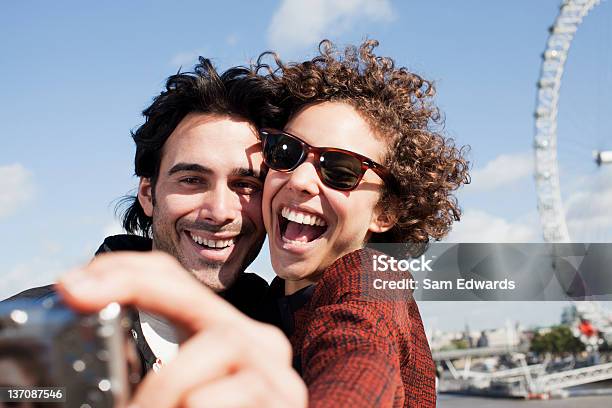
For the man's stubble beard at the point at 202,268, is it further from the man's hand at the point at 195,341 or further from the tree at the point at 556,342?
the tree at the point at 556,342

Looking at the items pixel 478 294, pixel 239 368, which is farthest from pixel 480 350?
pixel 239 368

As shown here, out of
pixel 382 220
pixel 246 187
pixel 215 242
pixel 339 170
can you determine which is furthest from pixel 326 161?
pixel 215 242

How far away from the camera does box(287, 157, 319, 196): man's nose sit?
2055mm

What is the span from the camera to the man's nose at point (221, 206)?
8.38ft

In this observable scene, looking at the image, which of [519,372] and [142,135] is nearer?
[142,135]

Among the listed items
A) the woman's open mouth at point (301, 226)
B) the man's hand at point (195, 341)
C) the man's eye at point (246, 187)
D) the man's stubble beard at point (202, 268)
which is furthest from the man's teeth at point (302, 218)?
the man's hand at point (195, 341)

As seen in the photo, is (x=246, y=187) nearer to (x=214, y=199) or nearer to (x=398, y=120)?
(x=214, y=199)

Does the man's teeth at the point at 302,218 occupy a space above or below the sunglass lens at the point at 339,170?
below

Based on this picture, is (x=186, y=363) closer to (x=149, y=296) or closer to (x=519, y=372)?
(x=149, y=296)

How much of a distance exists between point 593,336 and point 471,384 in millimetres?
12844

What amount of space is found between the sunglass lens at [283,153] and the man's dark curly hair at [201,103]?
392mm

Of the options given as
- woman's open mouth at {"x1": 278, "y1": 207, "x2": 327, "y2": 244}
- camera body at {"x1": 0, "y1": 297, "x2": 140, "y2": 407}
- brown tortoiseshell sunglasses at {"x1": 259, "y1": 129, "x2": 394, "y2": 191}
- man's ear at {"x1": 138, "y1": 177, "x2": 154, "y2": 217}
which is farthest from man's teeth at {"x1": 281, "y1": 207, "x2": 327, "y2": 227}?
camera body at {"x1": 0, "y1": 297, "x2": 140, "y2": 407}

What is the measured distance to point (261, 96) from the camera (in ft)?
8.77

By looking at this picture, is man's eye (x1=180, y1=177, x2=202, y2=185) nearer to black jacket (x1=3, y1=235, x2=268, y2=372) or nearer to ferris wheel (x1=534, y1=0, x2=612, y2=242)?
black jacket (x1=3, y1=235, x2=268, y2=372)
